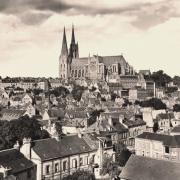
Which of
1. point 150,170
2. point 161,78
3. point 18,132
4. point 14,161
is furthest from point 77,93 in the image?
point 150,170

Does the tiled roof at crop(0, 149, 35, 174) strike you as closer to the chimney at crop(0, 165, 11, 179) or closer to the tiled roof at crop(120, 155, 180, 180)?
the chimney at crop(0, 165, 11, 179)

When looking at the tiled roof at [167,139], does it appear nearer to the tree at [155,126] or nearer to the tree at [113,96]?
the tree at [155,126]

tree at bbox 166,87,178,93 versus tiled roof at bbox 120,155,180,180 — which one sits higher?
tree at bbox 166,87,178,93

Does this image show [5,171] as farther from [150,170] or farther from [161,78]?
[161,78]

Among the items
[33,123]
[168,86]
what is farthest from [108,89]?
[33,123]

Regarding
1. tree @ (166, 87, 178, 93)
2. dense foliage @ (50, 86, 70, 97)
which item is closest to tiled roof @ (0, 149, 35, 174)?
dense foliage @ (50, 86, 70, 97)

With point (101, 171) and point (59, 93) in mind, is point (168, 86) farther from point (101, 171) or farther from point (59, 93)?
point (101, 171)

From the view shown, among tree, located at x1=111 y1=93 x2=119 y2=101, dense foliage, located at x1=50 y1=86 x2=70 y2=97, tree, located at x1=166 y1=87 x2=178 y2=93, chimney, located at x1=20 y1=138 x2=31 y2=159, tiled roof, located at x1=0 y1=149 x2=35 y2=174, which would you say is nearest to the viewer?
tiled roof, located at x1=0 y1=149 x2=35 y2=174
